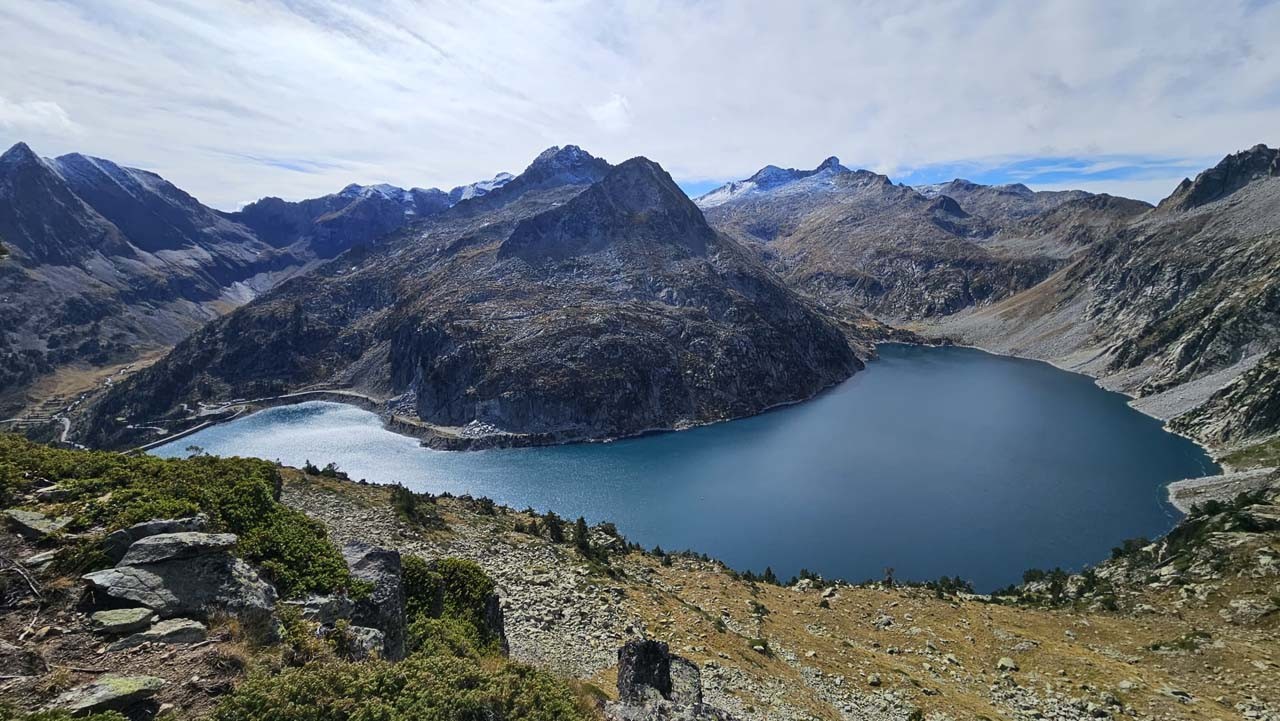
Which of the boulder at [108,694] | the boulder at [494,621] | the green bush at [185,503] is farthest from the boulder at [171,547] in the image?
the boulder at [494,621]

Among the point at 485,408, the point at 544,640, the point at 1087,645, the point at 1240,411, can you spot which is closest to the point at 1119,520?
the point at 1240,411

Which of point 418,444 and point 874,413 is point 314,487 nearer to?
point 418,444

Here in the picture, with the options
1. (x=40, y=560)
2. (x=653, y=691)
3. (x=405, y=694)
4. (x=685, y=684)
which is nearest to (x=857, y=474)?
(x=685, y=684)

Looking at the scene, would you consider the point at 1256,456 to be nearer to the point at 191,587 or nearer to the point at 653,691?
the point at 653,691

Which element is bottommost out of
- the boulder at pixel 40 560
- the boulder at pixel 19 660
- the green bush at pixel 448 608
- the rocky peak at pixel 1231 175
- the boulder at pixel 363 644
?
the green bush at pixel 448 608

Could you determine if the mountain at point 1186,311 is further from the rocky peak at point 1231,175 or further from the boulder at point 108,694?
the boulder at point 108,694

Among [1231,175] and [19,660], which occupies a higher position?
[1231,175]
